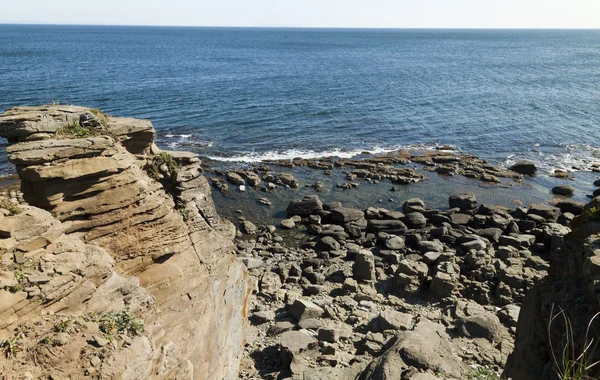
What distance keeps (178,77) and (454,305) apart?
243ft

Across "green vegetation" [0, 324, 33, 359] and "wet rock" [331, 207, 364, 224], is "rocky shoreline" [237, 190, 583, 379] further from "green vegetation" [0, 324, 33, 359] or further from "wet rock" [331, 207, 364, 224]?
"green vegetation" [0, 324, 33, 359]

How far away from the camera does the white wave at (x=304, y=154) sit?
158 feet

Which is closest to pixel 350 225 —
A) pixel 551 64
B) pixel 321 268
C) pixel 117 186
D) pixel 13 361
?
pixel 321 268

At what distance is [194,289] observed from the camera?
13.6 meters

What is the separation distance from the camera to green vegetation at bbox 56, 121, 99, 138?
1201 cm

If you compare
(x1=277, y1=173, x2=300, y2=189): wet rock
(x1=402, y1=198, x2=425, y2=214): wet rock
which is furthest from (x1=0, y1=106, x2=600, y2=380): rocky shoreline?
(x1=277, y1=173, x2=300, y2=189): wet rock

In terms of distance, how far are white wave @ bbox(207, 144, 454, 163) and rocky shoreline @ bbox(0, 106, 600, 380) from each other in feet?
66.2

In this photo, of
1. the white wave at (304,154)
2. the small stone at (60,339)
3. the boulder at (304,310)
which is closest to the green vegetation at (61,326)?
the small stone at (60,339)

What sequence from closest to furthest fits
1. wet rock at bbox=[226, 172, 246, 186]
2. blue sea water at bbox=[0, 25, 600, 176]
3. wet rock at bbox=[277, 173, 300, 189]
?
wet rock at bbox=[226, 172, 246, 186] < wet rock at bbox=[277, 173, 300, 189] < blue sea water at bbox=[0, 25, 600, 176]

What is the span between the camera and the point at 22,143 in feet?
36.5

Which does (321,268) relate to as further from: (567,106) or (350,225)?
(567,106)

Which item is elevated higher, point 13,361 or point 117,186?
point 117,186

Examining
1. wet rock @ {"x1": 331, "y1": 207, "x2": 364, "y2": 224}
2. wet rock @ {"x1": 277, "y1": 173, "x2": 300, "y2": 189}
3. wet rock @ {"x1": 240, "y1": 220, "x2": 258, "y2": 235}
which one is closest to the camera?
wet rock @ {"x1": 240, "y1": 220, "x2": 258, "y2": 235}

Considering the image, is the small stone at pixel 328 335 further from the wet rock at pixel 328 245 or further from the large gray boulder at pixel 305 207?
the large gray boulder at pixel 305 207
